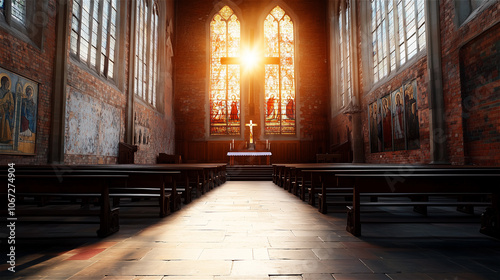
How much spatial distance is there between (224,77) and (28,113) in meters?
11.8

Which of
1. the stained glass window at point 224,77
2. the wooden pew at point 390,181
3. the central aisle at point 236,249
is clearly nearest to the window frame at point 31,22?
the central aisle at point 236,249

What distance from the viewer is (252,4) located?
17.4 metres

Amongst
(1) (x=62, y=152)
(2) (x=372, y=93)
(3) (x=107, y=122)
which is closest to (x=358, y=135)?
(2) (x=372, y=93)

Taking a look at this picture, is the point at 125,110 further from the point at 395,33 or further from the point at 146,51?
the point at 395,33

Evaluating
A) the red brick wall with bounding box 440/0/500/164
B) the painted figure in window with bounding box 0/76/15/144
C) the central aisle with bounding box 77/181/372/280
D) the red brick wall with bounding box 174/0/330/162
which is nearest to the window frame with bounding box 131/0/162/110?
the red brick wall with bounding box 174/0/330/162

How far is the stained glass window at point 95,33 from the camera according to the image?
8.27m

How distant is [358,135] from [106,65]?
937 cm

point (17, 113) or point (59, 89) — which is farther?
point (59, 89)

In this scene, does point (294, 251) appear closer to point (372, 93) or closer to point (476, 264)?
point (476, 264)

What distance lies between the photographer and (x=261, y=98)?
55.8ft

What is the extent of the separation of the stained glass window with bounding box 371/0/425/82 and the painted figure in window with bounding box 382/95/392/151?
1044 millimetres

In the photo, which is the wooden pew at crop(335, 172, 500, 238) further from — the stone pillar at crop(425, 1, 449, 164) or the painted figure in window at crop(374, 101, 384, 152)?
the painted figure in window at crop(374, 101, 384, 152)

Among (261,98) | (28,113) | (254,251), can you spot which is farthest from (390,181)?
(261,98)

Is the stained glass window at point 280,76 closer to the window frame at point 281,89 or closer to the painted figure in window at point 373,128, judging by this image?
the window frame at point 281,89
